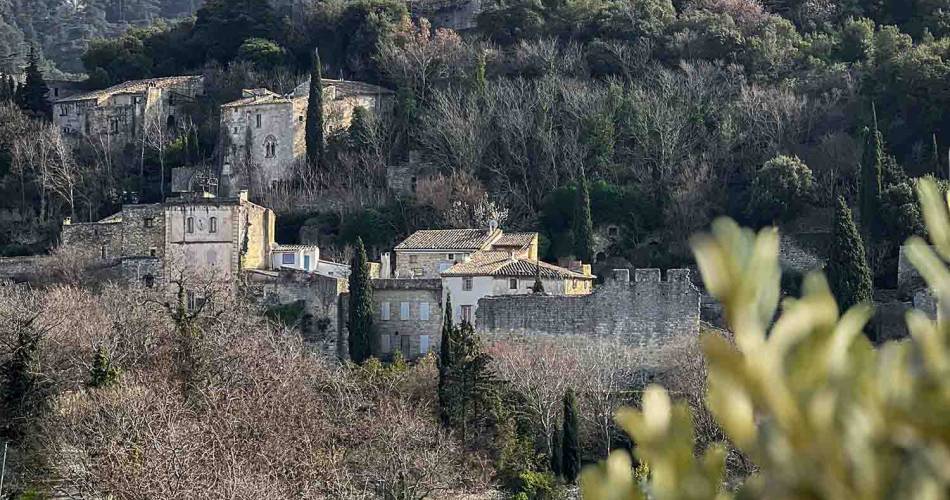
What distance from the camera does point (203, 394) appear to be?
121ft

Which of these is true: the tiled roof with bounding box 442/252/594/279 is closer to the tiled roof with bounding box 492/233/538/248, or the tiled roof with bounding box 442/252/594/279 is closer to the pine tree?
the tiled roof with bounding box 492/233/538/248

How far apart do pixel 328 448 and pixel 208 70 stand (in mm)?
37384

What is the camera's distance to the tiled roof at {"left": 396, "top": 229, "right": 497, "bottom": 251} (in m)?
48.1

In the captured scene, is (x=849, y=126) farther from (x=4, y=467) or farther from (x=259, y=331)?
(x=4, y=467)

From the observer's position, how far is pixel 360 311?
147 feet

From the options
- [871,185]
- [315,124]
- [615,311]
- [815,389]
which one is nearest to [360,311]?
[615,311]

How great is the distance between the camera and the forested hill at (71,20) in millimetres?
99188

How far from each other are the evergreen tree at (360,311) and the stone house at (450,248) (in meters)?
2.83

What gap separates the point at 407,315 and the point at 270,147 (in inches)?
669

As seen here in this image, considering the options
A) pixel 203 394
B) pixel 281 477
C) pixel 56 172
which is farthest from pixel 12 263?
Answer: pixel 281 477

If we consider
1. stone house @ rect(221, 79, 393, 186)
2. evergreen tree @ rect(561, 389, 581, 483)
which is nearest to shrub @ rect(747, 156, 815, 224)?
evergreen tree @ rect(561, 389, 581, 483)

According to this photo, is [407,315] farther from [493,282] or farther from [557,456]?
[557,456]

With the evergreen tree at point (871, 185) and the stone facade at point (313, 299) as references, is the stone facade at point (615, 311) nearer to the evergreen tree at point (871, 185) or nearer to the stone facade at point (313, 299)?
the stone facade at point (313, 299)

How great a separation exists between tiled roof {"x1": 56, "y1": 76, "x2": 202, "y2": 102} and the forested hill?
29.1 m
